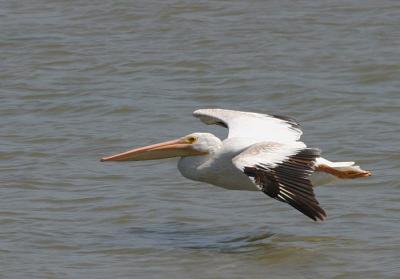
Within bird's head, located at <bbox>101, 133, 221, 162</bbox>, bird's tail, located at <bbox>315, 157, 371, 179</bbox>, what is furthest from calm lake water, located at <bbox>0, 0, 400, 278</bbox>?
bird's head, located at <bbox>101, 133, 221, 162</bbox>

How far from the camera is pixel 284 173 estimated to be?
7387 mm

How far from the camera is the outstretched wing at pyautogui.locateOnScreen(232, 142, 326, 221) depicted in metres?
7.23

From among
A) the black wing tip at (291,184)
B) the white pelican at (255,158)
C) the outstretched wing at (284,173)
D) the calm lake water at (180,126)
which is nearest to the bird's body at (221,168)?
the white pelican at (255,158)

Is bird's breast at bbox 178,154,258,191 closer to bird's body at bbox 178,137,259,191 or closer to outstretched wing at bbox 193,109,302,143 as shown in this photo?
bird's body at bbox 178,137,259,191

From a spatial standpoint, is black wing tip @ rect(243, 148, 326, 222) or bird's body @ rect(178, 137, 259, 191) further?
bird's body @ rect(178, 137, 259, 191)

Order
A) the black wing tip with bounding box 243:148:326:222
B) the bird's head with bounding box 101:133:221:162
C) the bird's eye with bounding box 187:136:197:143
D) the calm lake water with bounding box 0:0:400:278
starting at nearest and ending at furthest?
the black wing tip with bounding box 243:148:326:222 → the calm lake water with bounding box 0:0:400:278 → the bird's head with bounding box 101:133:221:162 → the bird's eye with bounding box 187:136:197:143

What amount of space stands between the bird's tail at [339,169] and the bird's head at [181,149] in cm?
75

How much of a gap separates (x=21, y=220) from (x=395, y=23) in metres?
7.31

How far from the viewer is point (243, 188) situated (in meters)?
8.32

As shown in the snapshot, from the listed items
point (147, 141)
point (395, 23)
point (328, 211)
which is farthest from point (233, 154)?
point (395, 23)

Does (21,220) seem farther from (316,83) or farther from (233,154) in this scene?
(316,83)

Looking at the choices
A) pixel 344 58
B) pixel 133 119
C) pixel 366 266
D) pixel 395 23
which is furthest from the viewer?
pixel 395 23

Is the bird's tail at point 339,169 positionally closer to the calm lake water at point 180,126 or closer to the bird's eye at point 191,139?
the calm lake water at point 180,126

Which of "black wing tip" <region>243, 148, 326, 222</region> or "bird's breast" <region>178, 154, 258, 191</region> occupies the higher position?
"black wing tip" <region>243, 148, 326, 222</region>
